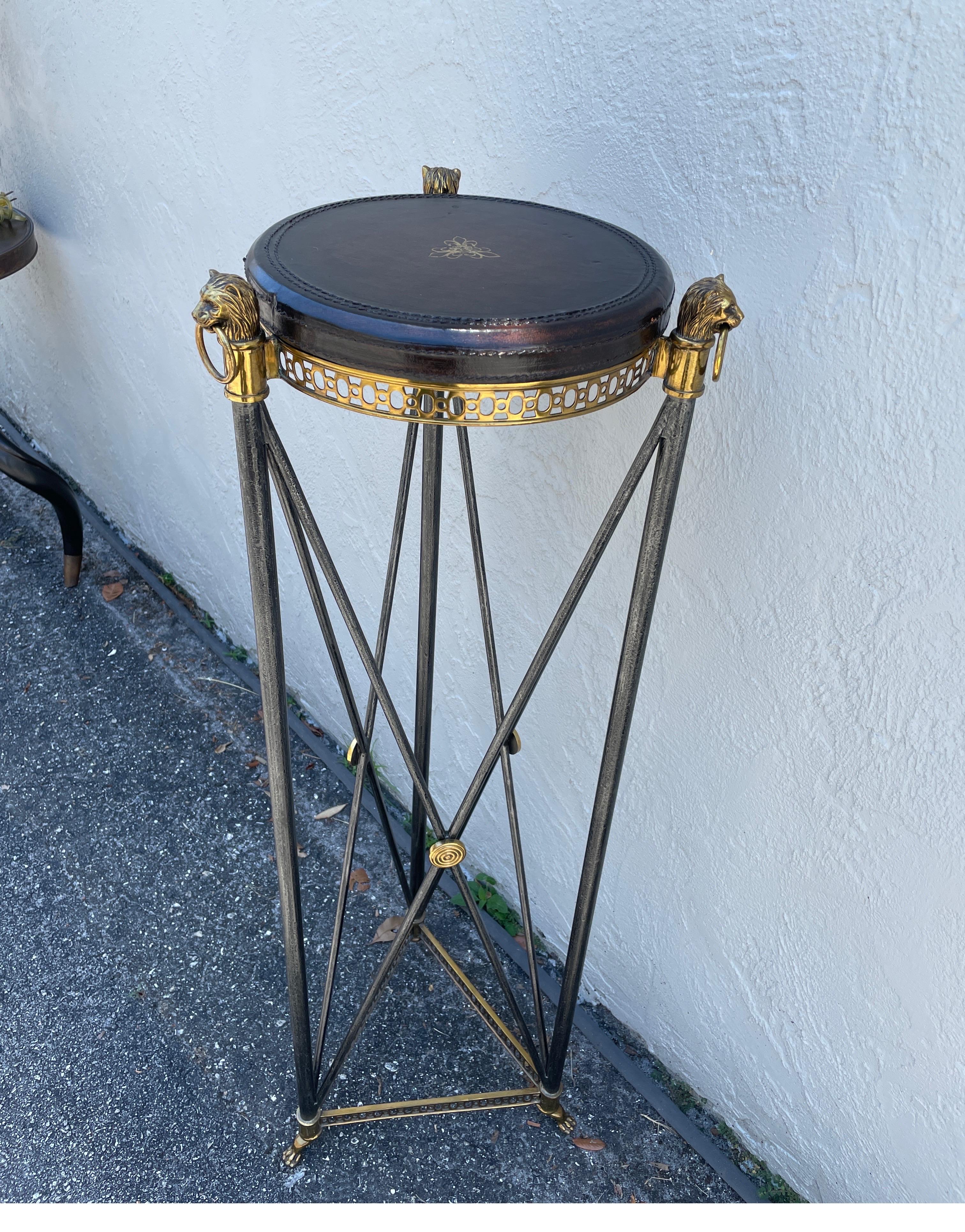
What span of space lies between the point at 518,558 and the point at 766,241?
759 millimetres

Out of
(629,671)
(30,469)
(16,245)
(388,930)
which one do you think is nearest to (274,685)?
(629,671)

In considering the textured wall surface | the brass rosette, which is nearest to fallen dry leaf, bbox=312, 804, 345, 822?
the textured wall surface

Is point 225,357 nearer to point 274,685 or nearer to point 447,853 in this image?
point 274,685

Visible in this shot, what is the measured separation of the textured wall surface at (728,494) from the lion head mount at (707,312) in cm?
22

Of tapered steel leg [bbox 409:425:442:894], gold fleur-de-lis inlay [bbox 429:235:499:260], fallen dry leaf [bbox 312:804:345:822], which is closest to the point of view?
gold fleur-de-lis inlay [bbox 429:235:499:260]

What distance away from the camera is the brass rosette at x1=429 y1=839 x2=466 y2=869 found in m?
1.37

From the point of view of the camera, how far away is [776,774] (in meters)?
1.47

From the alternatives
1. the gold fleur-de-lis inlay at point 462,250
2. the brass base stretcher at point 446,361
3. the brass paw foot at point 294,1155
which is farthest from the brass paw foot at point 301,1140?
the gold fleur-de-lis inlay at point 462,250

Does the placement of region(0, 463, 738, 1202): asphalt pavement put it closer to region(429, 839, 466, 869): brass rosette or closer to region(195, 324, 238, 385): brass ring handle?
region(429, 839, 466, 869): brass rosette

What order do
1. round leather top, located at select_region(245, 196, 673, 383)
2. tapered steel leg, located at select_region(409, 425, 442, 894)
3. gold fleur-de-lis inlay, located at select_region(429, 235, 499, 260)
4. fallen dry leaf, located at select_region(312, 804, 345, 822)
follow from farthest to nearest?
fallen dry leaf, located at select_region(312, 804, 345, 822) → tapered steel leg, located at select_region(409, 425, 442, 894) → gold fleur-de-lis inlay, located at select_region(429, 235, 499, 260) → round leather top, located at select_region(245, 196, 673, 383)

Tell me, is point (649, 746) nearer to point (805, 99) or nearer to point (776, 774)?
point (776, 774)

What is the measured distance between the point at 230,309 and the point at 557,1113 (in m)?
1.57

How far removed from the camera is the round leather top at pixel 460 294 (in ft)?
3.02

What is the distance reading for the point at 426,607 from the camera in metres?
1.62
